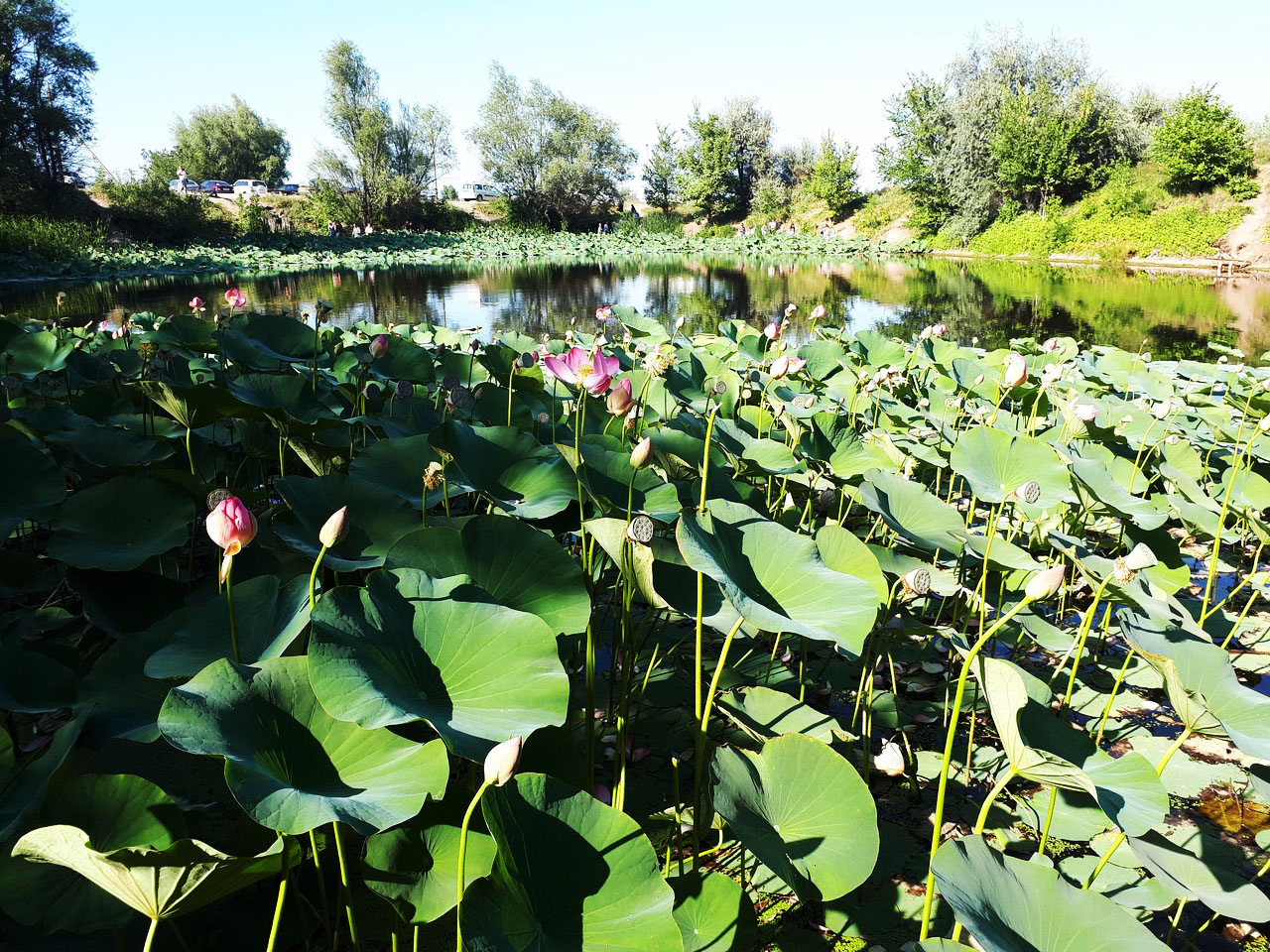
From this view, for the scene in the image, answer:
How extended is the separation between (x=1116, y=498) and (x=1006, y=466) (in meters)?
0.26

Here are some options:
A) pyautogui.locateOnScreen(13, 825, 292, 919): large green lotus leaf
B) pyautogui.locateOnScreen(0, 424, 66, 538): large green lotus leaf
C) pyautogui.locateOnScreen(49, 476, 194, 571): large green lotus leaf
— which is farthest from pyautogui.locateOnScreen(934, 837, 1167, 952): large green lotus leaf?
pyautogui.locateOnScreen(0, 424, 66, 538): large green lotus leaf

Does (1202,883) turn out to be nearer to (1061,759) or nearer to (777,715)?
(1061,759)

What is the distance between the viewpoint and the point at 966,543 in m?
1.59

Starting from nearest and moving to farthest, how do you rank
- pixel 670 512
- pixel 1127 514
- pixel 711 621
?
1. pixel 711 621
2. pixel 670 512
3. pixel 1127 514

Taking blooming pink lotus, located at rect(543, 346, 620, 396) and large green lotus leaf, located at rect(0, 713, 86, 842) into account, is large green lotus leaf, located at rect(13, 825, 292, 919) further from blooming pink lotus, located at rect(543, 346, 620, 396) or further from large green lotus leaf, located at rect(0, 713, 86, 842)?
blooming pink lotus, located at rect(543, 346, 620, 396)

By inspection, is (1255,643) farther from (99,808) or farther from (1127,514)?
(99,808)

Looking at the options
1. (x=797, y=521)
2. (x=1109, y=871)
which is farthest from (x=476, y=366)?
(x=1109, y=871)

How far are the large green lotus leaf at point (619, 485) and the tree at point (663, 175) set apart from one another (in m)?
36.4

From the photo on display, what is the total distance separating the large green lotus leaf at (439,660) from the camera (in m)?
0.80

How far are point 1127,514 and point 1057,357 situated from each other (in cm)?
229

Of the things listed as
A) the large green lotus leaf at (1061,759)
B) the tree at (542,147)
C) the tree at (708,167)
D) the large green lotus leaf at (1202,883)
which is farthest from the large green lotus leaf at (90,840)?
Answer: the tree at (708,167)

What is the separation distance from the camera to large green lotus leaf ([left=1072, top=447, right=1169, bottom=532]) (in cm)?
180

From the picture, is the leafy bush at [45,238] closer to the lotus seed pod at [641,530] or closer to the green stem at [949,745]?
the lotus seed pod at [641,530]

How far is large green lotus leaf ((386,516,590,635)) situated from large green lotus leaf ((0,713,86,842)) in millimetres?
427
